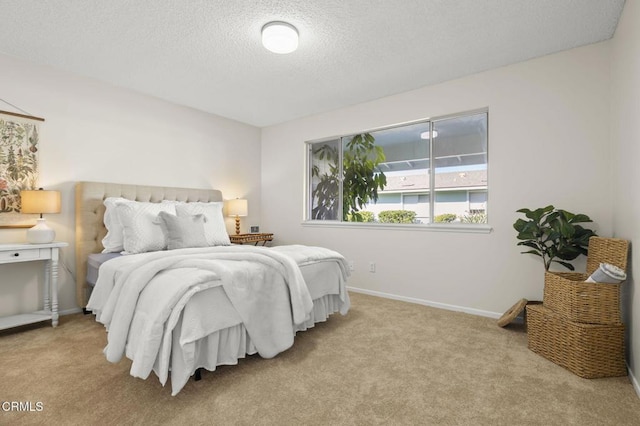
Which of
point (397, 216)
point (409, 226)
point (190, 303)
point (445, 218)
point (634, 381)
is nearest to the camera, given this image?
point (190, 303)

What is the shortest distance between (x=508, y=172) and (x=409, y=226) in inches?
45.2

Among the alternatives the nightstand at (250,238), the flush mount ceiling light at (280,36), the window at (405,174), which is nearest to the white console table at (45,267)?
the nightstand at (250,238)

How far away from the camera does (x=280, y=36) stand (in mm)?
2387

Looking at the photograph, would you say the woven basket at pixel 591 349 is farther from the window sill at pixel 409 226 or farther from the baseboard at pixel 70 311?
the baseboard at pixel 70 311

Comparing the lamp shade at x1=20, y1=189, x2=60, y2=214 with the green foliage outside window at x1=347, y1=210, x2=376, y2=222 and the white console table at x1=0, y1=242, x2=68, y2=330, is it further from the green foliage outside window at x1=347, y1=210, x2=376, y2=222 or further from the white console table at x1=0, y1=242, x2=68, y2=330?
the green foliage outside window at x1=347, y1=210, x2=376, y2=222

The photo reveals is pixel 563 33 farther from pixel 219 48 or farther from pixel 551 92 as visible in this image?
pixel 219 48

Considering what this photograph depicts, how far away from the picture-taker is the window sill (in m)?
3.20

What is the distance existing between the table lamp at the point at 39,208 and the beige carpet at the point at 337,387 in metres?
0.82

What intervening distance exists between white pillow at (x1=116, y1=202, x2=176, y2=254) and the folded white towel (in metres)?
3.52

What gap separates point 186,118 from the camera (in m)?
4.22

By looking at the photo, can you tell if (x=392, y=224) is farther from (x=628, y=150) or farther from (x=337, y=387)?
(x=337, y=387)

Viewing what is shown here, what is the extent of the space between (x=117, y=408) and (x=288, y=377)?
0.92 metres

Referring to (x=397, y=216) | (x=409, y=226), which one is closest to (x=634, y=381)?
(x=409, y=226)

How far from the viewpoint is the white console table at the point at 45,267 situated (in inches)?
101
